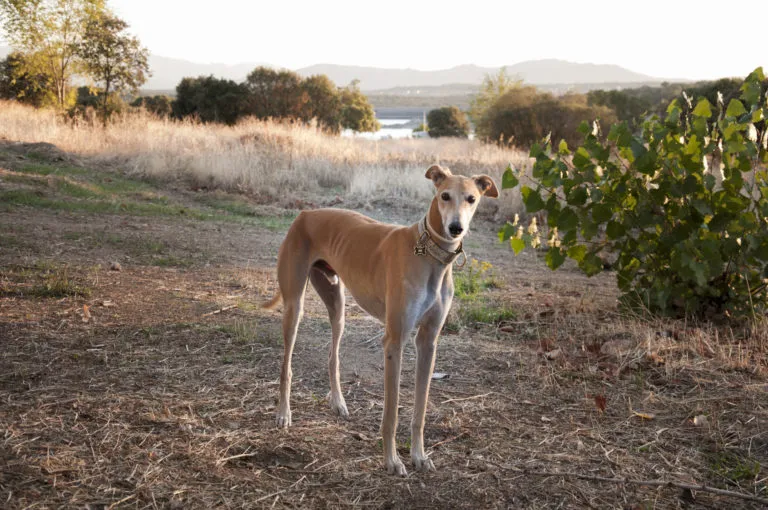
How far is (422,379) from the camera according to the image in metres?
3.62

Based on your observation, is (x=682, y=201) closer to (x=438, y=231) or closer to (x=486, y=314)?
(x=486, y=314)

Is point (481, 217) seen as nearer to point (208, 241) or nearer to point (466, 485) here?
point (208, 241)

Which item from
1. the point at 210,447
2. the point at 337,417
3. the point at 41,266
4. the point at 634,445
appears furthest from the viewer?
the point at 41,266

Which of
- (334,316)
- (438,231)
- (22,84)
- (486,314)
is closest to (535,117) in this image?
(486,314)

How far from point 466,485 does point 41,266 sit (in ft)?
17.3

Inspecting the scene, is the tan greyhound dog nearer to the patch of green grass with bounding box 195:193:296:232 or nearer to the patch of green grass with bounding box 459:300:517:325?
the patch of green grass with bounding box 459:300:517:325

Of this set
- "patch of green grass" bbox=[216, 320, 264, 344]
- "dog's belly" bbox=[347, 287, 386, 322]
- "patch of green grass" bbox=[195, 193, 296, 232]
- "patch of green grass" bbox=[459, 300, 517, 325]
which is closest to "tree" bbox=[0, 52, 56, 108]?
"patch of green grass" bbox=[195, 193, 296, 232]

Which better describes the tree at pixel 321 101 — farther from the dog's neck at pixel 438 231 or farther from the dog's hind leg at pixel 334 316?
the dog's neck at pixel 438 231

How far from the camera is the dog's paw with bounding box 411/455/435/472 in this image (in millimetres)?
3633

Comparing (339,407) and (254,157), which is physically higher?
(254,157)

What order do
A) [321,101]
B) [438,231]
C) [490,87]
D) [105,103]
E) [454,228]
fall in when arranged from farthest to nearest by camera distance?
[490,87]
[321,101]
[105,103]
[438,231]
[454,228]

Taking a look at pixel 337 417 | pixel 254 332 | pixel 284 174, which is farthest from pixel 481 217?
pixel 337 417

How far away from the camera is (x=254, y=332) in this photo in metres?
5.59

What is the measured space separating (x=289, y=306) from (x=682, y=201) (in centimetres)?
355
